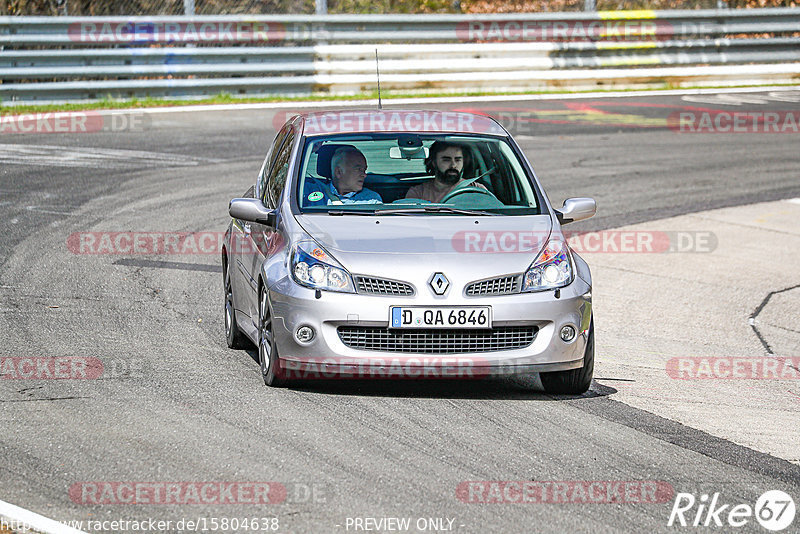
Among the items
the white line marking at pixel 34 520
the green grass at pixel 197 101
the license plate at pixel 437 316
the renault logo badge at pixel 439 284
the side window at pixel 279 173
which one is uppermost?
the side window at pixel 279 173

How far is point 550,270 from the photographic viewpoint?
686 cm

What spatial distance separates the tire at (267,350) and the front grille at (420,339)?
429 millimetres

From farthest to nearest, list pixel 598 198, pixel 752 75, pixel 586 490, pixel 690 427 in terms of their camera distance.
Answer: pixel 752 75 < pixel 598 198 < pixel 690 427 < pixel 586 490

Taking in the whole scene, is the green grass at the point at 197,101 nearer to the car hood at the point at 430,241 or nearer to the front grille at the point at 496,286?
the car hood at the point at 430,241

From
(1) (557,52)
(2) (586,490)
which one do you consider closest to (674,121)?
(1) (557,52)

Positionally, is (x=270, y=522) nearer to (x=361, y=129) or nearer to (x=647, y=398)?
(x=647, y=398)

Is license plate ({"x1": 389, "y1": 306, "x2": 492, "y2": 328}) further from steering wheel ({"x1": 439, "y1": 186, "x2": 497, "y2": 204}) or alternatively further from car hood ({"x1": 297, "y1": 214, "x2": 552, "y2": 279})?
steering wheel ({"x1": 439, "y1": 186, "x2": 497, "y2": 204})

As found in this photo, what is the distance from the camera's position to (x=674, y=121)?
20.4 meters

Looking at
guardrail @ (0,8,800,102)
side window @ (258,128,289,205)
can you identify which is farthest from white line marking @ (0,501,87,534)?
guardrail @ (0,8,800,102)

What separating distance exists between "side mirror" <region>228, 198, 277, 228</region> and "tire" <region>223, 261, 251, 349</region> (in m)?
0.82

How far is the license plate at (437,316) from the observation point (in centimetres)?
654

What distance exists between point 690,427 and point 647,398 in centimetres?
67

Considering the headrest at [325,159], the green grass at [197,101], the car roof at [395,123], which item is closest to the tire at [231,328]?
the headrest at [325,159]

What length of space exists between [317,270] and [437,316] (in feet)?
2.30
